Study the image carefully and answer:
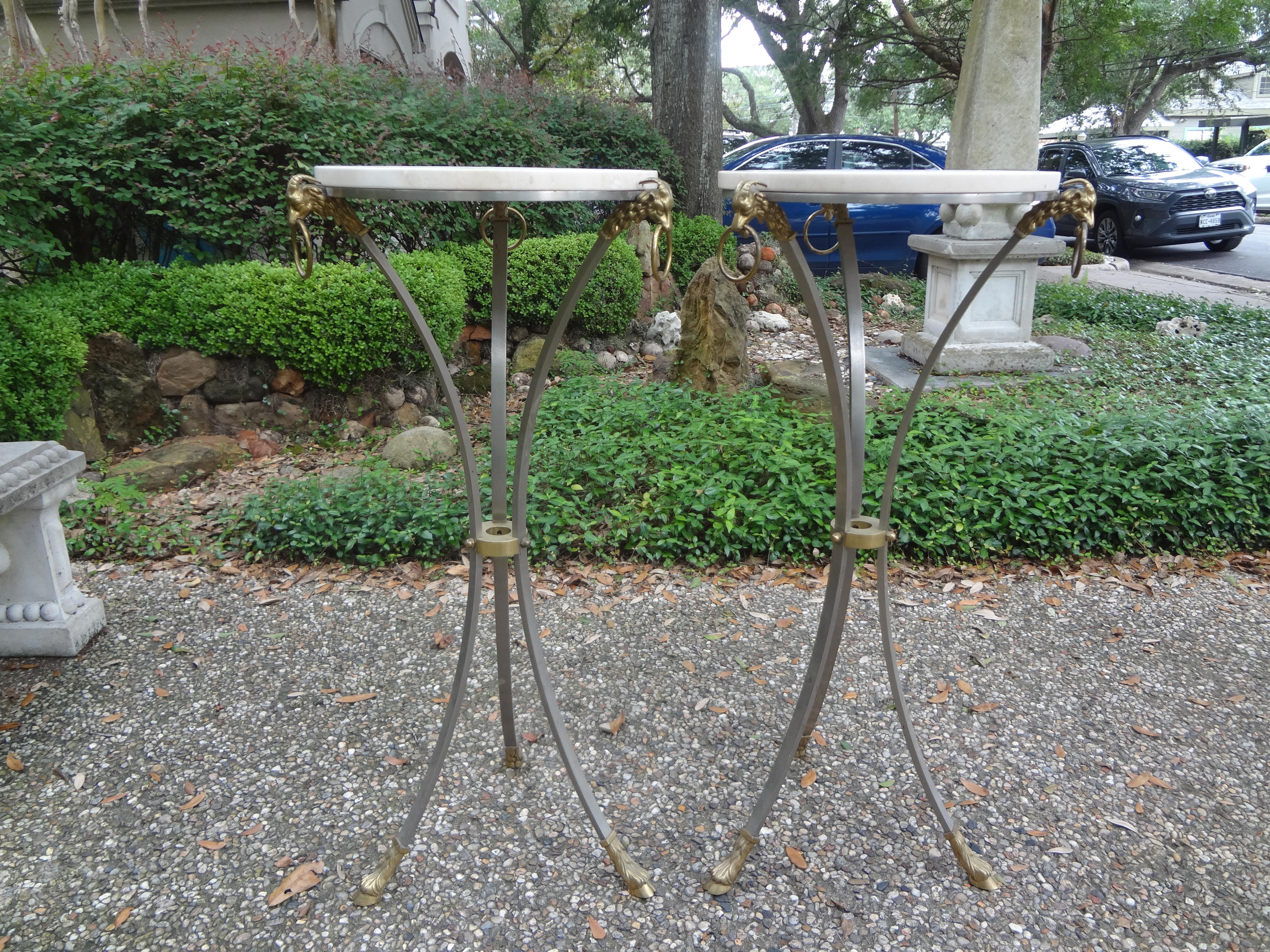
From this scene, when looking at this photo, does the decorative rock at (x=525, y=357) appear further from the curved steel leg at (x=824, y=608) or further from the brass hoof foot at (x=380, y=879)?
the brass hoof foot at (x=380, y=879)

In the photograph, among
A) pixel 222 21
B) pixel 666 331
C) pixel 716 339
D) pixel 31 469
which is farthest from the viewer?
pixel 222 21

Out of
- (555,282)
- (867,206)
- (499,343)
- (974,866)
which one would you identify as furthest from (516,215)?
(867,206)

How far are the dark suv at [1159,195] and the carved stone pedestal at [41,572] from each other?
12529 mm

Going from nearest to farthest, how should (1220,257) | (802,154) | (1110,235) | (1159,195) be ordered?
(802,154), (1159,195), (1110,235), (1220,257)

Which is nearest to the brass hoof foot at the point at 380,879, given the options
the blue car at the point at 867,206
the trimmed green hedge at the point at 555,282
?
the trimmed green hedge at the point at 555,282

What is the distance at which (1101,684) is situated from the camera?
9.20 feet

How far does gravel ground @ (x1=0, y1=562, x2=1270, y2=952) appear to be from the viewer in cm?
193

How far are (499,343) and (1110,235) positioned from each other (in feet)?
42.9

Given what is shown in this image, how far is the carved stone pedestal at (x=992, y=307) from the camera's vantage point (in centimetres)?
602

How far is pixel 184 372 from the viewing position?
4.76 meters

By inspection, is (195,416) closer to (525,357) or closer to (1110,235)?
(525,357)

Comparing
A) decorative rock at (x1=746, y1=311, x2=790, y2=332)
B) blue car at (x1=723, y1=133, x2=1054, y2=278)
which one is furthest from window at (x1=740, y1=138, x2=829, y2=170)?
decorative rock at (x1=746, y1=311, x2=790, y2=332)

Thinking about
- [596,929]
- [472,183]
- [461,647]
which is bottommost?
[596,929]

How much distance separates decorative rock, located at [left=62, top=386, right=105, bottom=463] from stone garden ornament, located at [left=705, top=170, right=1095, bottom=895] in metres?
3.78
